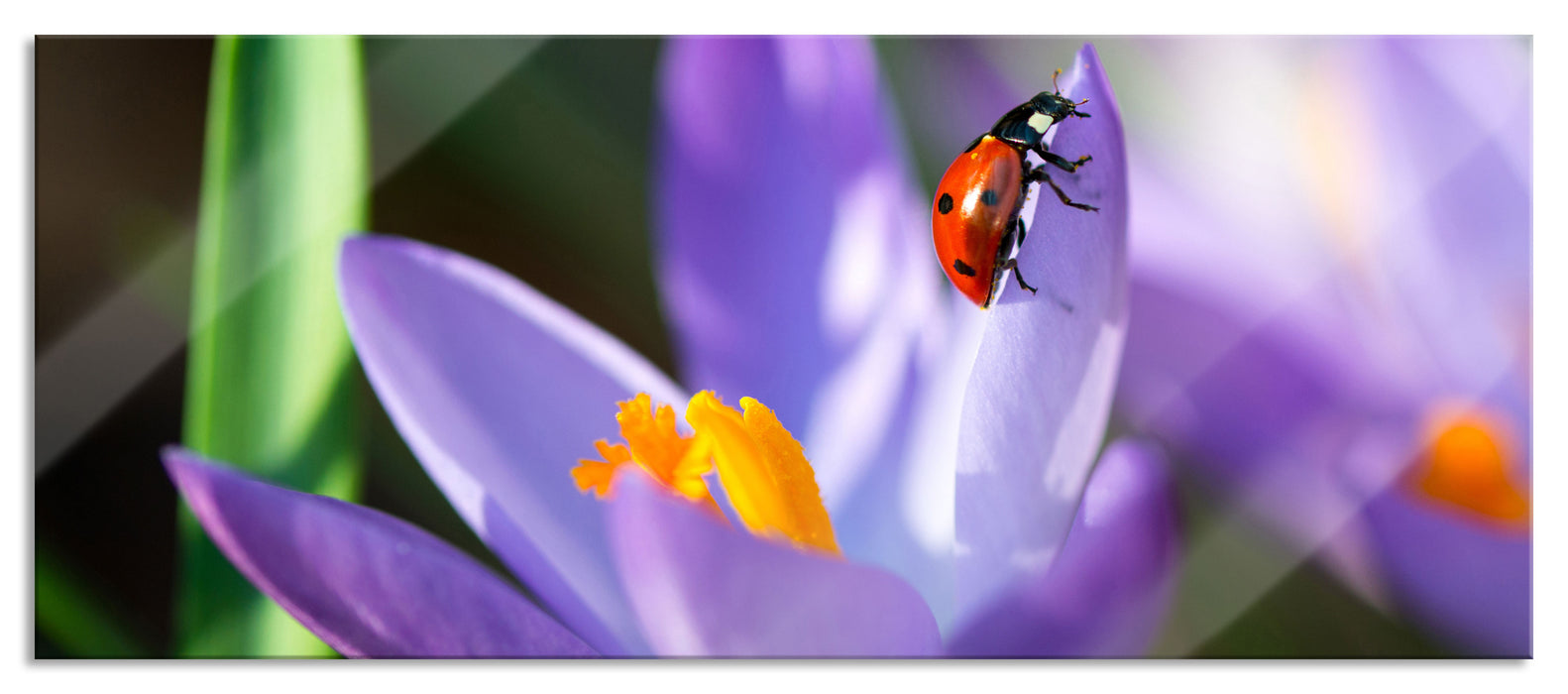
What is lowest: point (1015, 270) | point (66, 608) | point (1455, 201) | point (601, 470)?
point (66, 608)

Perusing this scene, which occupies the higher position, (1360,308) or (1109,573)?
(1360,308)

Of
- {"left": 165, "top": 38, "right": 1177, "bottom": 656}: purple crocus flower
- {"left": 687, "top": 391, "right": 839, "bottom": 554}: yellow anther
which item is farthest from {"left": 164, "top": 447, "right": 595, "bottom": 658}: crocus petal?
{"left": 687, "top": 391, "right": 839, "bottom": 554}: yellow anther

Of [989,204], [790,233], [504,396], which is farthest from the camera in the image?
[790,233]

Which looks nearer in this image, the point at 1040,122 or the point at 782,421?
the point at 1040,122

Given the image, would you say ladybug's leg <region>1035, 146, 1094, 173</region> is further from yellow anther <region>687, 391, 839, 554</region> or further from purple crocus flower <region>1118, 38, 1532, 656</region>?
purple crocus flower <region>1118, 38, 1532, 656</region>

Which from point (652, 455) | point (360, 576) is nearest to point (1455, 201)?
point (652, 455)

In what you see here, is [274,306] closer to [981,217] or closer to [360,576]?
[360,576]

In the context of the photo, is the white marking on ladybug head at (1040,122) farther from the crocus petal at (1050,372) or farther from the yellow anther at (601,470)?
A: the yellow anther at (601,470)
